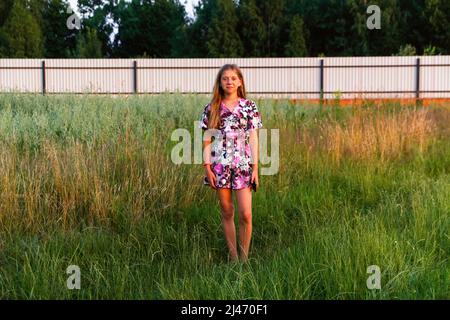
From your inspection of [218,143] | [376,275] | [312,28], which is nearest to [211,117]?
[218,143]

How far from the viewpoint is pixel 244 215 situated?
12.3 feet

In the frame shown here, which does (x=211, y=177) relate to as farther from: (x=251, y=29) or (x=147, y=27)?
(x=147, y=27)

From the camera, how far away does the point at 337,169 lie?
5.95 m

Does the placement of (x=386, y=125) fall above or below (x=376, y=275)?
above

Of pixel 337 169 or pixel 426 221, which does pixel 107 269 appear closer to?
pixel 426 221

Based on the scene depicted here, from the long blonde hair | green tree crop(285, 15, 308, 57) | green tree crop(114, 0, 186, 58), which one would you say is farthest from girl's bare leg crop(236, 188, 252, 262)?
green tree crop(114, 0, 186, 58)

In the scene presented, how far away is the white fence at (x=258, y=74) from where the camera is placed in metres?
22.7

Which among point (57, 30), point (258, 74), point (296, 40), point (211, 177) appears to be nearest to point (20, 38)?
point (57, 30)

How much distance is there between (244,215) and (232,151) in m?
0.42

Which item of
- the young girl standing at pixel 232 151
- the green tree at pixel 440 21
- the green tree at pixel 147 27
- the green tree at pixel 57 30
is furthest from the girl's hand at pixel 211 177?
the green tree at pixel 147 27

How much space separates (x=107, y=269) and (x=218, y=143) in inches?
41.4

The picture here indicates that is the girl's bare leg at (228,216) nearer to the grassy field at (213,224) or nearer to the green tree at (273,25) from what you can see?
the grassy field at (213,224)

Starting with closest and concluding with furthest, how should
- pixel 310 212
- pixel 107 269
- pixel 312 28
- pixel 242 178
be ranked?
pixel 107 269 < pixel 242 178 < pixel 310 212 < pixel 312 28

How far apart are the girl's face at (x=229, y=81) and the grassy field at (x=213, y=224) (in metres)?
1.03
